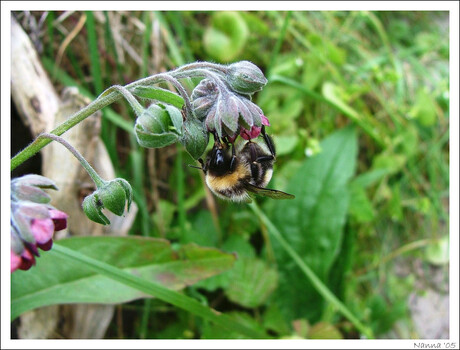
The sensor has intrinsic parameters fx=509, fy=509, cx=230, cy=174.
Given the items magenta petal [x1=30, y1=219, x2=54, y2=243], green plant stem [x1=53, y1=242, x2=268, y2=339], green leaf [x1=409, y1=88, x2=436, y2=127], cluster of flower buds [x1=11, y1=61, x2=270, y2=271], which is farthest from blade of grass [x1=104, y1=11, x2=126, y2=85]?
green leaf [x1=409, y1=88, x2=436, y2=127]

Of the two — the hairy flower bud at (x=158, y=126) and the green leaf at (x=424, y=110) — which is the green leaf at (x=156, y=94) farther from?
the green leaf at (x=424, y=110)

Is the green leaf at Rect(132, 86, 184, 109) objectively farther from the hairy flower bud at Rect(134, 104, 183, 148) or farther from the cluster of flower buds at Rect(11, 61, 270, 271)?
the hairy flower bud at Rect(134, 104, 183, 148)

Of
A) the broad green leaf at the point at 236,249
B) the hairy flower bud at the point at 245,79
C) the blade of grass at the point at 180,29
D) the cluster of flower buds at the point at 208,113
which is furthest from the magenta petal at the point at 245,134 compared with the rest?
the blade of grass at the point at 180,29

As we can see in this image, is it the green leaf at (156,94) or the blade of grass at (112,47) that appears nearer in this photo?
the green leaf at (156,94)

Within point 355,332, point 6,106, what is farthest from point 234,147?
point 355,332

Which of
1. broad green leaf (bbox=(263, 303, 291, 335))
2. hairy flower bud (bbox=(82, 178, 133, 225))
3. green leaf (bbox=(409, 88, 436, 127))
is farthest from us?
green leaf (bbox=(409, 88, 436, 127))

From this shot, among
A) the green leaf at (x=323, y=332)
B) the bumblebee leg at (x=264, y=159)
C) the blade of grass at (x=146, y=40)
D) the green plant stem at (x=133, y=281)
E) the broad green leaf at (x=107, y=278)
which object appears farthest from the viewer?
the blade of grass at (x=146, y=40)
